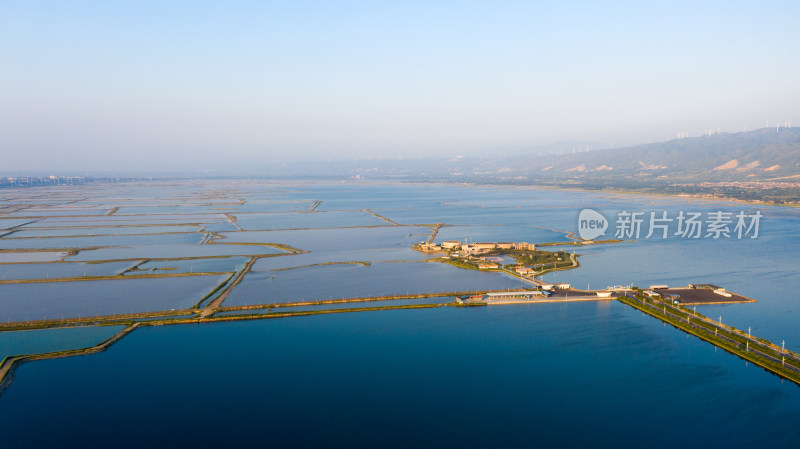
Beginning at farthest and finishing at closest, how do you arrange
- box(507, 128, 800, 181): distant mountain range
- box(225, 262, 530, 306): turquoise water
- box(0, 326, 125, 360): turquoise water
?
box(507, 128, 800, 181): distant mountain range < box(225, 262, 530, 306): turquoise water < box(0, 326, 125, 360): turquoise water

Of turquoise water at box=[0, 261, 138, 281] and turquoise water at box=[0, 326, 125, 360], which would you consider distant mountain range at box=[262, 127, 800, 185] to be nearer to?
turquoise water at box=[0, 261, 138, 281]

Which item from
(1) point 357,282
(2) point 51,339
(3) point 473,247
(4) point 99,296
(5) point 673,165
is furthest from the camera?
(5) point 673,165

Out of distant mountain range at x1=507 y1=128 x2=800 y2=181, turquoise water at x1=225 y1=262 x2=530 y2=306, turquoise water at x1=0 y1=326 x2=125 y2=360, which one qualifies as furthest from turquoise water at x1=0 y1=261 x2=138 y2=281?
distant mountain range at x1=507 y1=128 x2=800 y2=181

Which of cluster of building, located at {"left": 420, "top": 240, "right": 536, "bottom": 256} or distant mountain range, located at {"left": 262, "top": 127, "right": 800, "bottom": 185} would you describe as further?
distant mountain range, located at {"left": 262, "top": 127, "right": 800, "bottom": 185}

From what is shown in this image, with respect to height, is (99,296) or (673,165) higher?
(673,165)

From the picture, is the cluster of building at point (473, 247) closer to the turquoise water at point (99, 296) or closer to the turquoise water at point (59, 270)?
the turquoise water at point (99, 296)

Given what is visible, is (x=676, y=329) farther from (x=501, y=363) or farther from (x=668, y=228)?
(x=668, y=228)

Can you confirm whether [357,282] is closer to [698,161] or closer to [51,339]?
[51,339]

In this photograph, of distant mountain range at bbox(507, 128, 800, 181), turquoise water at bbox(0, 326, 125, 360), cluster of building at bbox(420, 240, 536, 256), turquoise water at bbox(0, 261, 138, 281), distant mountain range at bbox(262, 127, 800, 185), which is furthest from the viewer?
distant mountain range at bbox(507, 128, 800, 181)

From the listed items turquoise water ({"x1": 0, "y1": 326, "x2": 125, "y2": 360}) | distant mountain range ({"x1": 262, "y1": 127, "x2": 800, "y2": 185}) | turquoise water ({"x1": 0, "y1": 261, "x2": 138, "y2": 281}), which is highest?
distant mountain range ({"x1": 262, "y1": 127, "x2": 800, "y2": 185})

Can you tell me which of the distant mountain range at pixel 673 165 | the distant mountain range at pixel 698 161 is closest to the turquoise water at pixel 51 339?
the distant mountain range at pixel 673 165

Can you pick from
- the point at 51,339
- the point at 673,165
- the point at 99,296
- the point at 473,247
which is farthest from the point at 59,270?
the point at 673,165
